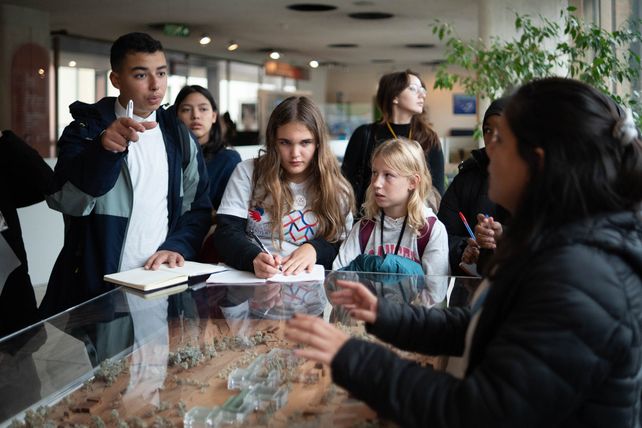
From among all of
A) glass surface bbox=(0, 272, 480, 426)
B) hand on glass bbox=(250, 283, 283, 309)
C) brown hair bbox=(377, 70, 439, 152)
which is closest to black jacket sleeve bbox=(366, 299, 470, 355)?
glass surface bbox=(0, 272, 480, 426)

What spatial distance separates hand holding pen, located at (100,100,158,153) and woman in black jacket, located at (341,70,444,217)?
1717 millimetres

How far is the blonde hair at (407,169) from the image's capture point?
2874 millimetres

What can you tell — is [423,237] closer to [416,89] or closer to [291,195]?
[291,195]

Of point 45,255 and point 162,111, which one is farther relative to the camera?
point 45,255

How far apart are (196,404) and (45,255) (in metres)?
5.70

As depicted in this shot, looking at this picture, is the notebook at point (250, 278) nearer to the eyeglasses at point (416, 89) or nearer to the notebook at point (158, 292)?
the notebook at point (158, 292)

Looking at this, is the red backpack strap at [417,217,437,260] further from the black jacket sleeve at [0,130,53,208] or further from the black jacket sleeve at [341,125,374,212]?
the black jacket sleeve at [0,130,53,208]

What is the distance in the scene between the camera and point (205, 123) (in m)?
4.20

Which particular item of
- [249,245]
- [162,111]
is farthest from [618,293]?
[162,111]

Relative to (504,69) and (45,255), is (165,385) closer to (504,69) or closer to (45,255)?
(504,69)

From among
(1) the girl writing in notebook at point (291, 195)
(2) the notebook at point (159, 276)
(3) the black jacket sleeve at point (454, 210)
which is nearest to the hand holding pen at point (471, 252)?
(3) the black jacket sleeve at point (454, 210)

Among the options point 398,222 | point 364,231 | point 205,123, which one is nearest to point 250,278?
point 364,231

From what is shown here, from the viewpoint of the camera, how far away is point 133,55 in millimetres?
2811

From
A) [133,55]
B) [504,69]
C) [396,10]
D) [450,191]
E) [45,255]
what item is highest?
[396,10]
